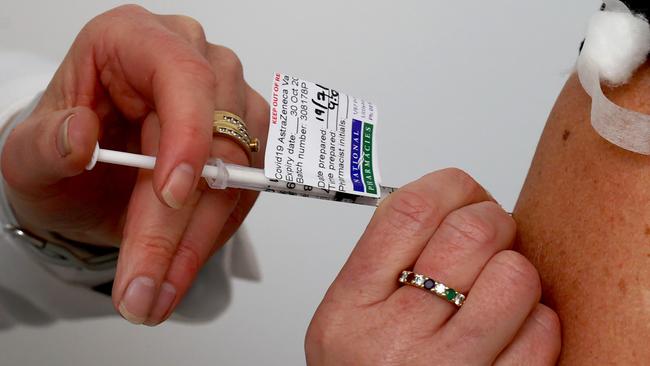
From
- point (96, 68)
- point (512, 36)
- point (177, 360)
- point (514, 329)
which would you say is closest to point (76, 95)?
point (96, 68)

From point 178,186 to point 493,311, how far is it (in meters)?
0.28

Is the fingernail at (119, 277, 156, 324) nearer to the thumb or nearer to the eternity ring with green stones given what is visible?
the thumb

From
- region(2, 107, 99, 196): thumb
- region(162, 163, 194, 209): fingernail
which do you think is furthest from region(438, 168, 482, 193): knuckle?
region(2, 107, 99, 196): thumb

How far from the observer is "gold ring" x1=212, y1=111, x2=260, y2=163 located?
768 millimetres

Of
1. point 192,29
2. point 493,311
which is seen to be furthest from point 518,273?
point 192,29

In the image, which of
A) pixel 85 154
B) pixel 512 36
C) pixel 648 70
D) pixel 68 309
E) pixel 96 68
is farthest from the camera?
pixel 512 36

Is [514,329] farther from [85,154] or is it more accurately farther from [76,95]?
[76,95]

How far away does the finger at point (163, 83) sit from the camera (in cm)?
65

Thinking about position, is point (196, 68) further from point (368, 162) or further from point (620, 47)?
point (620, 47)

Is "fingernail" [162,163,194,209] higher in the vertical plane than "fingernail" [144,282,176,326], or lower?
higher

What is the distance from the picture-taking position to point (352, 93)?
4.30 ft

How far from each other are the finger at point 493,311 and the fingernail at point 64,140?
0.37 metres

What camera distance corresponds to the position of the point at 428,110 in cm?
130

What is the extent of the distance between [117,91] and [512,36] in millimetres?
709
